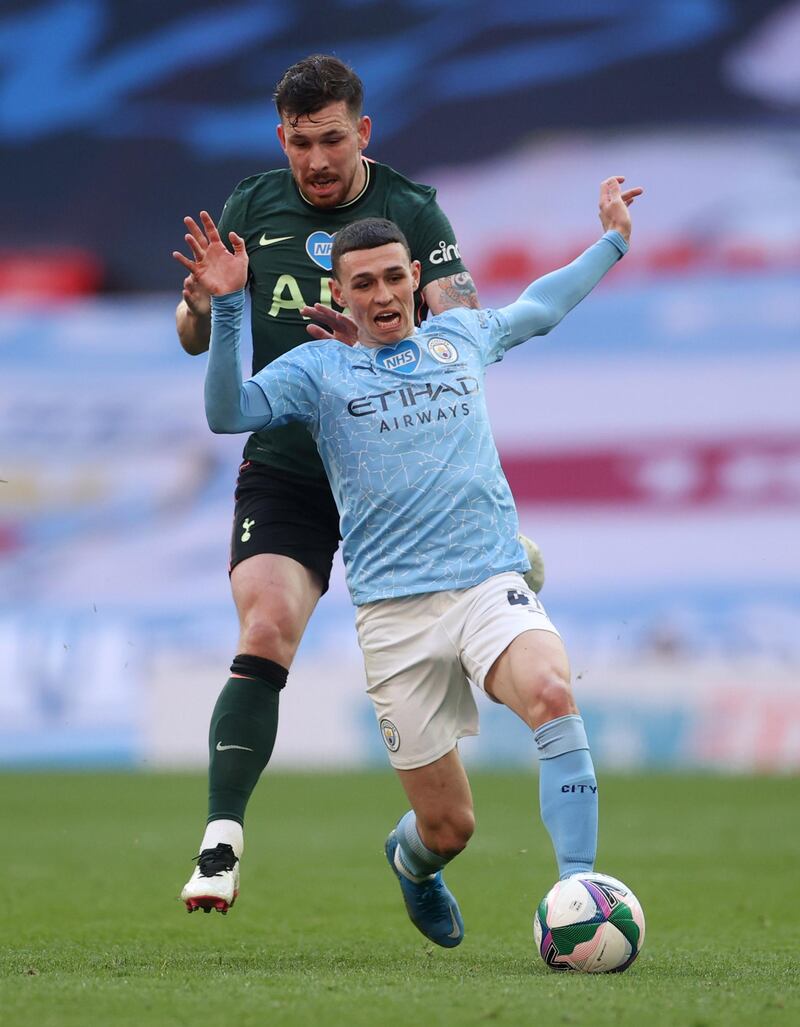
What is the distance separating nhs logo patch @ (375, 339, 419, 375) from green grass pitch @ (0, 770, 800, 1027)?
177 centimetres

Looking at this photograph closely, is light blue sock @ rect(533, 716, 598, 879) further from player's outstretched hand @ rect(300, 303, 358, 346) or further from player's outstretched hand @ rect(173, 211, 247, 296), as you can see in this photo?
player's outstretched hand @ rect(173, 211, 247, 296)

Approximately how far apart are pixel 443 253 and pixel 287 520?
1.04 m

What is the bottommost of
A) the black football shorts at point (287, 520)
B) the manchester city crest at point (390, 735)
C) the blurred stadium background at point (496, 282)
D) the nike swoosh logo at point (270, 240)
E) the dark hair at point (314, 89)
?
the manchester city crest at point (390, 735)

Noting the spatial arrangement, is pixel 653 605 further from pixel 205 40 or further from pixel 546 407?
pixel 205 40

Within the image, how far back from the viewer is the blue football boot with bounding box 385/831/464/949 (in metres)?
5.65

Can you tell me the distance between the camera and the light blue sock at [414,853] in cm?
555

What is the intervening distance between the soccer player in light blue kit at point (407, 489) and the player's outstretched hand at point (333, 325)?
0.09 ft

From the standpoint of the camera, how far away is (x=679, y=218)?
74.0ft

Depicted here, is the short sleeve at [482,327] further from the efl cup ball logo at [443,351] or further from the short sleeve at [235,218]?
the short sleeve at [235,218]

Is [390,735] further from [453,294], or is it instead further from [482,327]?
[453,294]

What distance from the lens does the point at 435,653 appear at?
16.6 ft

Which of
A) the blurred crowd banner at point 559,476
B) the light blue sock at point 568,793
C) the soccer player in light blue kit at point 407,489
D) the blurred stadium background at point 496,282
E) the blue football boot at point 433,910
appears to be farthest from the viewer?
the blurred stadium background at point 496,282

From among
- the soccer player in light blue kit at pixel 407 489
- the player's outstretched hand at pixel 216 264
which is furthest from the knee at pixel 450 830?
the player's outstretched hand at pixel 216 264

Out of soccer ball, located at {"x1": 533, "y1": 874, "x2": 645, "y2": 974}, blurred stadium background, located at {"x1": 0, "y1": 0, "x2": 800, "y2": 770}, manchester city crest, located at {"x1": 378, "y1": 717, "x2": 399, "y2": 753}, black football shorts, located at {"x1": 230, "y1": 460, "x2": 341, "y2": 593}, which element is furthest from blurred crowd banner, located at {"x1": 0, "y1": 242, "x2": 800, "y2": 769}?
soccer ball, located at {"x1": 533, "y1": 874, "x2": 645, "y2": 974}
